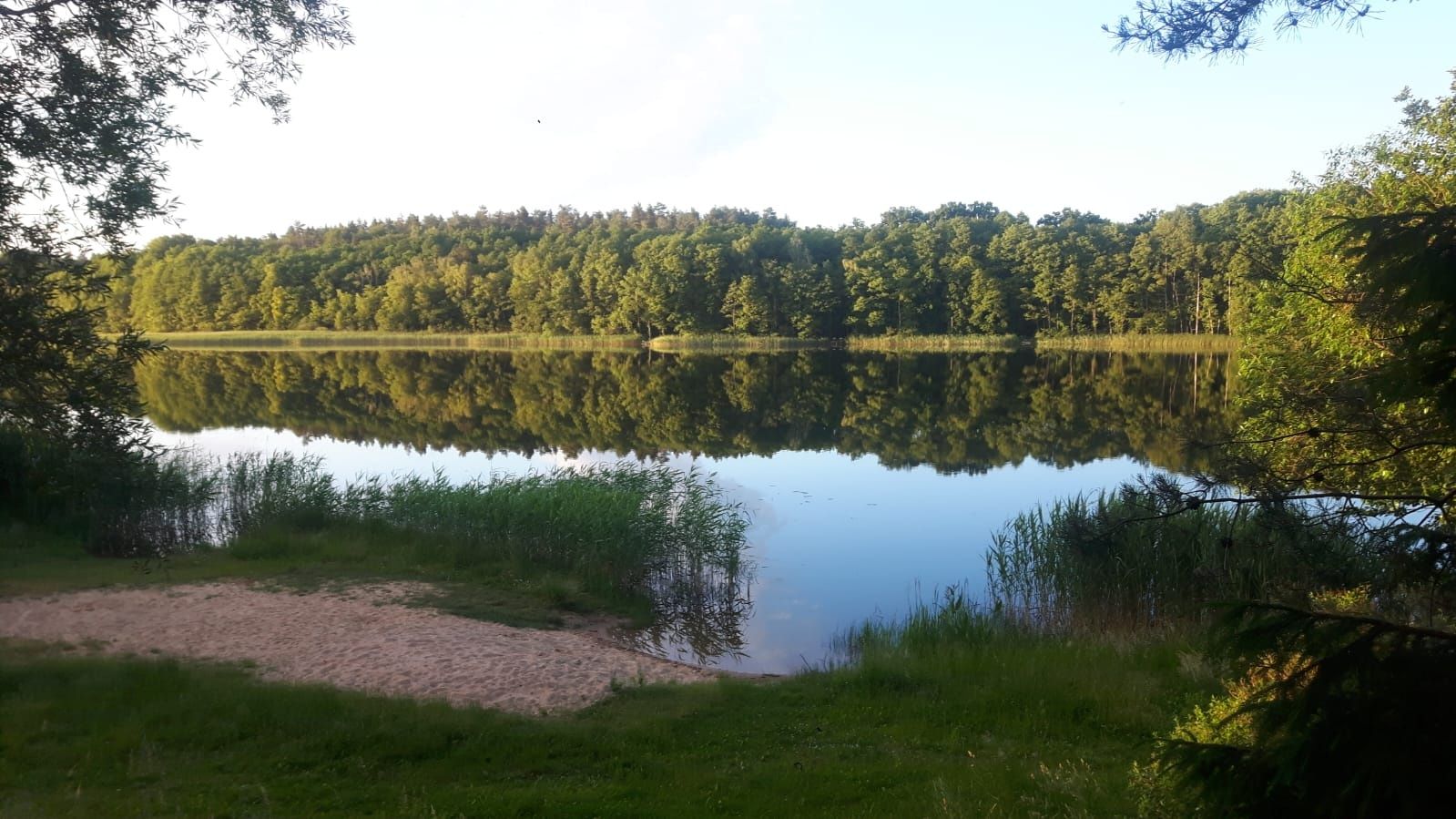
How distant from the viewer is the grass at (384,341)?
80812 mm

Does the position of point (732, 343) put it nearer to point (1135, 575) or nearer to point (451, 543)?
point (451, 543)

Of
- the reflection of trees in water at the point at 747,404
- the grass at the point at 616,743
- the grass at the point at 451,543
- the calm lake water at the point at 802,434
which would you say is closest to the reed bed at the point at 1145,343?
the reflection of trees in water at the point at 747,404

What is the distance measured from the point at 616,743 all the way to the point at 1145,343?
6563 cm

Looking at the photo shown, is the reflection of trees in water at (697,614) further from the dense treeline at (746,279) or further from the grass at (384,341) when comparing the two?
the grass at (384,341)

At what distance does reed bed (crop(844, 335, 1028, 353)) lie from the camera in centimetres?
6994

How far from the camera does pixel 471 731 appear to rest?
6.69m

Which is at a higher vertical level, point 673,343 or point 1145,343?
point 673,343

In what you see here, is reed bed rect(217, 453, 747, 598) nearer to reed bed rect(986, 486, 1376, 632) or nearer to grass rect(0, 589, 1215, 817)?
reed bed rect(986, 486, 1376, 632)

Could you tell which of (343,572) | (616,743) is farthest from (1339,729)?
(343,572)

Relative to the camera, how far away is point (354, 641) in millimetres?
9555

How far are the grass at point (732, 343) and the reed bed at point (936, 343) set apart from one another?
3306 mm

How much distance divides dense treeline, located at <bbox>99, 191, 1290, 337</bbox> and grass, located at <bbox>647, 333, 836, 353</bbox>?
137 cm

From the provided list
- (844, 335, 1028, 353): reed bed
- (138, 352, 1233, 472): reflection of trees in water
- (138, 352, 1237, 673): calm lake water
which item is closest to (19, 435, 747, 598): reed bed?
(138, 352, 1237, 673): calm lake water

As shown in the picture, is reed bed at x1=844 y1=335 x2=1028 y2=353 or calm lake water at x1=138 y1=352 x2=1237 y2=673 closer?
calm lake water at x1=138 y1=352 x2=1237 y2=673
